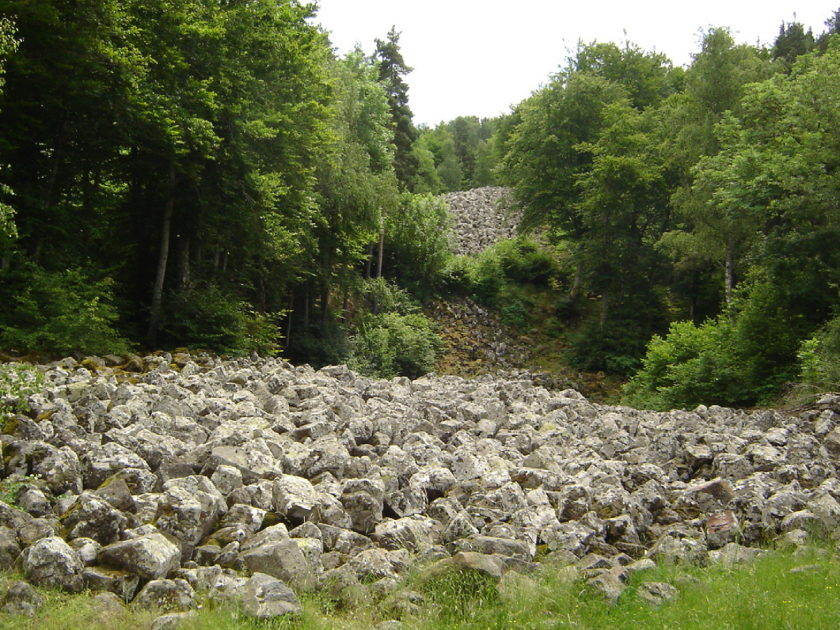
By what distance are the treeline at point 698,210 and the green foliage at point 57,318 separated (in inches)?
552

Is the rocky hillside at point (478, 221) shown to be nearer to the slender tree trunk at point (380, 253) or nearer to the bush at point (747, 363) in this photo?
the slender tree trunk at point (380, 253)

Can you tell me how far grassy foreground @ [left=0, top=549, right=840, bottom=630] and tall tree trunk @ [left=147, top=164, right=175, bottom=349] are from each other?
13.0 metres

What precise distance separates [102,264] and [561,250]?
29.1 meters

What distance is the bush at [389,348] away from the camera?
23016 millimetres

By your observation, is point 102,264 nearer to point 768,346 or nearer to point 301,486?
point 301,486

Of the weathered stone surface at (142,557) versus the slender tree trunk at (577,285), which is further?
the slender tree trunk at (577,285)

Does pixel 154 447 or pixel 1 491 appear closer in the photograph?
pixel 1 491

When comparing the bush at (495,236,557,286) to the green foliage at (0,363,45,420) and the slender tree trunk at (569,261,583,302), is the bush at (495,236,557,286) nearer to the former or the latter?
the slender tree trunk at (569,261,583,302)

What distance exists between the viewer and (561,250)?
4100 cm

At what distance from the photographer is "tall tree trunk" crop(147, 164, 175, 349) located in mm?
16453

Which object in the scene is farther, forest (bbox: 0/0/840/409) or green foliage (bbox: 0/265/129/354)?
forest (bbox: 0/0/840/409)

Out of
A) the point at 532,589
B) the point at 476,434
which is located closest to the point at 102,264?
the point at 476,434

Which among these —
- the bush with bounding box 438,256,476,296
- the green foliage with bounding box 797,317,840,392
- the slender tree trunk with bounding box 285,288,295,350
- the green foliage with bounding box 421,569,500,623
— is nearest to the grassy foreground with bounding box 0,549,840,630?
the green foliage with bounding box 421,569,500,623

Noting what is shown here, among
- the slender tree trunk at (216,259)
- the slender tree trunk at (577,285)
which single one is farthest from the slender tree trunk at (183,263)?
the slender tree trunk at (577,285)
